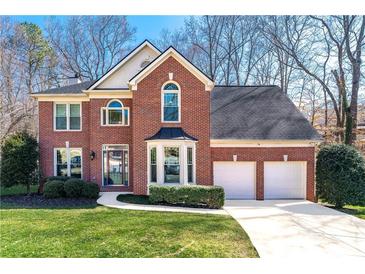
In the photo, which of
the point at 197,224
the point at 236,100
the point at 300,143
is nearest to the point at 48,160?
the point at 197,224

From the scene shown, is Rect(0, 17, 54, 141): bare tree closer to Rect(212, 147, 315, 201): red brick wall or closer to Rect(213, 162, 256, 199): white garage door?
Rect(213, 162, 256, 199): white garage door

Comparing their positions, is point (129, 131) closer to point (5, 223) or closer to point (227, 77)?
point (5, 223)

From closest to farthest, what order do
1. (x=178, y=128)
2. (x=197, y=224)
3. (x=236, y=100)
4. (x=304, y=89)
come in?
(x=197, y=224), (x=178, y=128), (x=236, y=100), (x=304, y=89)

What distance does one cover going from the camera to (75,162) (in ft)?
48.2

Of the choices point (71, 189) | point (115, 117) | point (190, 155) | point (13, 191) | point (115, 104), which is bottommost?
point (13, 191)

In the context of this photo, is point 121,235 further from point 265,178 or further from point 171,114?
point 265,178

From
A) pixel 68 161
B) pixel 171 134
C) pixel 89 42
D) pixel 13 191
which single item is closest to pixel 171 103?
pixel 171 134

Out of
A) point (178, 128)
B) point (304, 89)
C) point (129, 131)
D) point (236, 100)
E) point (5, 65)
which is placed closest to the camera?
point (178, 128)

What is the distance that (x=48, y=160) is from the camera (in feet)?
47.6

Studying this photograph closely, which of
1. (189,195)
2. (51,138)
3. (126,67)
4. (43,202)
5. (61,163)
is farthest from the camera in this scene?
(61,163)

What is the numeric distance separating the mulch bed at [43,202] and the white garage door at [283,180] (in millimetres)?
8040

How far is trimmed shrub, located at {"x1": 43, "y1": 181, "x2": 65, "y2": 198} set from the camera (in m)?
12.3

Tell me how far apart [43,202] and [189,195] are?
6122 mm

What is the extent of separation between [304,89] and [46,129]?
20424 mm
